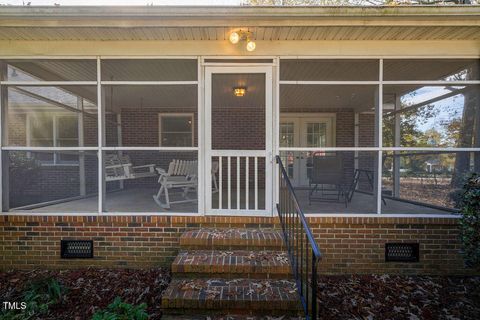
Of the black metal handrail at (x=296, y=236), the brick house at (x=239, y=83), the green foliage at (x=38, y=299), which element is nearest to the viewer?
the black metal handrail at (x=296, y=236)

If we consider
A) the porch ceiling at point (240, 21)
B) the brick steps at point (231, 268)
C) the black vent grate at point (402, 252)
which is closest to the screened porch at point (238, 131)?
the porch ceiling at point (240, 21)

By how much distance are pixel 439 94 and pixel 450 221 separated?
271cm

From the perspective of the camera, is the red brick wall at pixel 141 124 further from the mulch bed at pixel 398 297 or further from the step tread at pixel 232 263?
the mulch bed at pixel 398 297

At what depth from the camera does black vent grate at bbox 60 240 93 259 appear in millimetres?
3486

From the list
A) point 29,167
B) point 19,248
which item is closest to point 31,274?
point 19,248

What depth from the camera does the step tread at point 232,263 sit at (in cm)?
278

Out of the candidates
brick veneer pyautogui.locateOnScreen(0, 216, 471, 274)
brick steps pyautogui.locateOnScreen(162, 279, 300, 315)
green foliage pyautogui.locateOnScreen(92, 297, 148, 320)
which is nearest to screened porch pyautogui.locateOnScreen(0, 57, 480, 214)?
brick veneer pyautogui.locateOnScreen(0, 216, 471, 274)

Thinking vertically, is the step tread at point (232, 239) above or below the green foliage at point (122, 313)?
above

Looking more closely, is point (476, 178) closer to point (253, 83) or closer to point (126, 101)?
point (253, 83)

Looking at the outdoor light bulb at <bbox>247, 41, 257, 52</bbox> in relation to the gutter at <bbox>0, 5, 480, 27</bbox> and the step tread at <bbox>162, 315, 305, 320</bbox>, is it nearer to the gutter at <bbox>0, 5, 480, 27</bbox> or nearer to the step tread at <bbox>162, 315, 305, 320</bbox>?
the gutter at <bbox>0, 5, 480, 27</bbox>

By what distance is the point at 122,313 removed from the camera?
259 cm

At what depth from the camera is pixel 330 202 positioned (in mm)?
4781

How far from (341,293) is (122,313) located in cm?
234

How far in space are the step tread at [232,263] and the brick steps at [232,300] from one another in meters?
0.20
